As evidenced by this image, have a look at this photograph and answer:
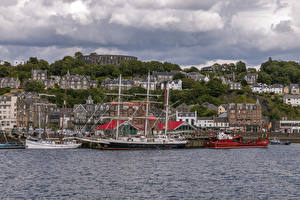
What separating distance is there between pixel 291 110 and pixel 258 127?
1121 inches

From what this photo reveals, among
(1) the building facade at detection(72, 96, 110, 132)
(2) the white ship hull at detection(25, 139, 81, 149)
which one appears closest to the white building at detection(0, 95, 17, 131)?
(1) the building facade at detection(72, 96, 110, 132)

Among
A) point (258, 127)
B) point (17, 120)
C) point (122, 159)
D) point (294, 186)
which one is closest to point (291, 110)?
point (258, 127)

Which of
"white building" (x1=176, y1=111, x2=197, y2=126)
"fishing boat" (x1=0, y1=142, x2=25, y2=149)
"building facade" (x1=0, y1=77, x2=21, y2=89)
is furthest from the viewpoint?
"building facade" (x1=0, y1=77, x2=21, y2=89)

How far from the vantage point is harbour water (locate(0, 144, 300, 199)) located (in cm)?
4409

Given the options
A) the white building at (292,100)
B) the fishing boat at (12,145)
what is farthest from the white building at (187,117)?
the fishing boat at (12,145)

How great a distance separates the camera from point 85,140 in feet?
306

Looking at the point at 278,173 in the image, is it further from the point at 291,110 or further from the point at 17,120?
the point at 291,110

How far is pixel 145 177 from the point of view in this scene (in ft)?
175

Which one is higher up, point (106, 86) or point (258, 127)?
point (106, 86)

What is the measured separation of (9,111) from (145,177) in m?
96.5

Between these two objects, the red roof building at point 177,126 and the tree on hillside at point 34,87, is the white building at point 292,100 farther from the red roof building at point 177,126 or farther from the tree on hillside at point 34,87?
the tree on hillside at point 34,87

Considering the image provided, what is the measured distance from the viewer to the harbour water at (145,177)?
44.1 metres

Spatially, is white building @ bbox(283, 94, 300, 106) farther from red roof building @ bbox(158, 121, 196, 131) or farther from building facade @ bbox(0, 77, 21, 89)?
building facade @ bbox(0, 77, 21, 89)

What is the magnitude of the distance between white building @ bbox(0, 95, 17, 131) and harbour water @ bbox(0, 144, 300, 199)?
6590 centimetres
